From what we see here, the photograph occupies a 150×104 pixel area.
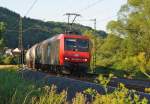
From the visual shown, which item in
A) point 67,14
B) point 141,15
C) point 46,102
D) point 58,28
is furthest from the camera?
point 58,28

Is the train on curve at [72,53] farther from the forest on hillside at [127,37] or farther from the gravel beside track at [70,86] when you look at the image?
the forest on hillside at [127,37]

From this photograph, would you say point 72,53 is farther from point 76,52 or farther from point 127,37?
point 127,37

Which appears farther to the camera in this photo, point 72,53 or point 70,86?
point 72,53

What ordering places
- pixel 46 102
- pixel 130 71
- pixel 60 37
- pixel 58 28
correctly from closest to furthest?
pixel 46 102 < pixel 60 37 < pixel 130 71 < pixel 58 28

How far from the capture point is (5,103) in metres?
9.60

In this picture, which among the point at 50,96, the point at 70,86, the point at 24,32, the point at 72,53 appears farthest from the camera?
the point at 24,32

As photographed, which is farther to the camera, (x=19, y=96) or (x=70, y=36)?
(x=70, y=36)

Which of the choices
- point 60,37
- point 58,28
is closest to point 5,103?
point 60,37

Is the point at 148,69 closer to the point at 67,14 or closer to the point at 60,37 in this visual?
the point at 67,14

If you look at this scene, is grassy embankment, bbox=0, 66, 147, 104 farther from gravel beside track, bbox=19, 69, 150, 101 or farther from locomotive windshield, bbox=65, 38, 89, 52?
locomotive windshield, bbox=65, 38, 89, 52

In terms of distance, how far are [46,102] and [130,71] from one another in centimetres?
6081

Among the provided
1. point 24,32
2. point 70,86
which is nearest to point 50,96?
point 70,86

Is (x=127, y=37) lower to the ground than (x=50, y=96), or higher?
higher

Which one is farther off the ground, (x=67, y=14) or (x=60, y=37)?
(x=67, y=14)
